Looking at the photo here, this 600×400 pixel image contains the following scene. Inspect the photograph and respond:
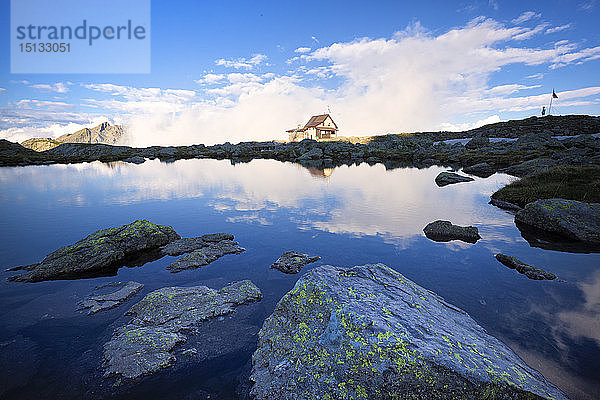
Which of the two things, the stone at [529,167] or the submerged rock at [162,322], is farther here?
the stone at [529,167]

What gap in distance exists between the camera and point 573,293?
10922mm

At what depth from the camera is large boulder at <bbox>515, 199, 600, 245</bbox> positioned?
1588 cm

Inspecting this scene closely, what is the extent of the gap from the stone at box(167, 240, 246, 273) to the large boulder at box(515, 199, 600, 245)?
1902 cm

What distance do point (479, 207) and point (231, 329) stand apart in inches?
1016

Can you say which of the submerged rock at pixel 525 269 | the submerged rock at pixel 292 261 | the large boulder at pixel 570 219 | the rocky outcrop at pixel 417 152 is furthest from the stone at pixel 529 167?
the submerged rock at pixel 292 261

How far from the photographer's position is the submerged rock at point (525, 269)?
12.2 m

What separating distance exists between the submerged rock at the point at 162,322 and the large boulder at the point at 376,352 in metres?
2.42

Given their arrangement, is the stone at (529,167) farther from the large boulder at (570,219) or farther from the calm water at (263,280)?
the large boulder at (570,219)

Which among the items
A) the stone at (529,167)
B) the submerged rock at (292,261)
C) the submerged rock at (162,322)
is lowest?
the submerged rock at (162,322)

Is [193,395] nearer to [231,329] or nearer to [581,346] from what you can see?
[231,329]

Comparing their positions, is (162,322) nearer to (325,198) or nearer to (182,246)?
(182,246)

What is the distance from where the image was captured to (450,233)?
1816cm

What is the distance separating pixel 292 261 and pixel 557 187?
24637 mm

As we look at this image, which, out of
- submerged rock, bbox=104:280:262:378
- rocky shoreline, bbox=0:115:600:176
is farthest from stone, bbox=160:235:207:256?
rocky shoreline, bbox=0:115:600:176
